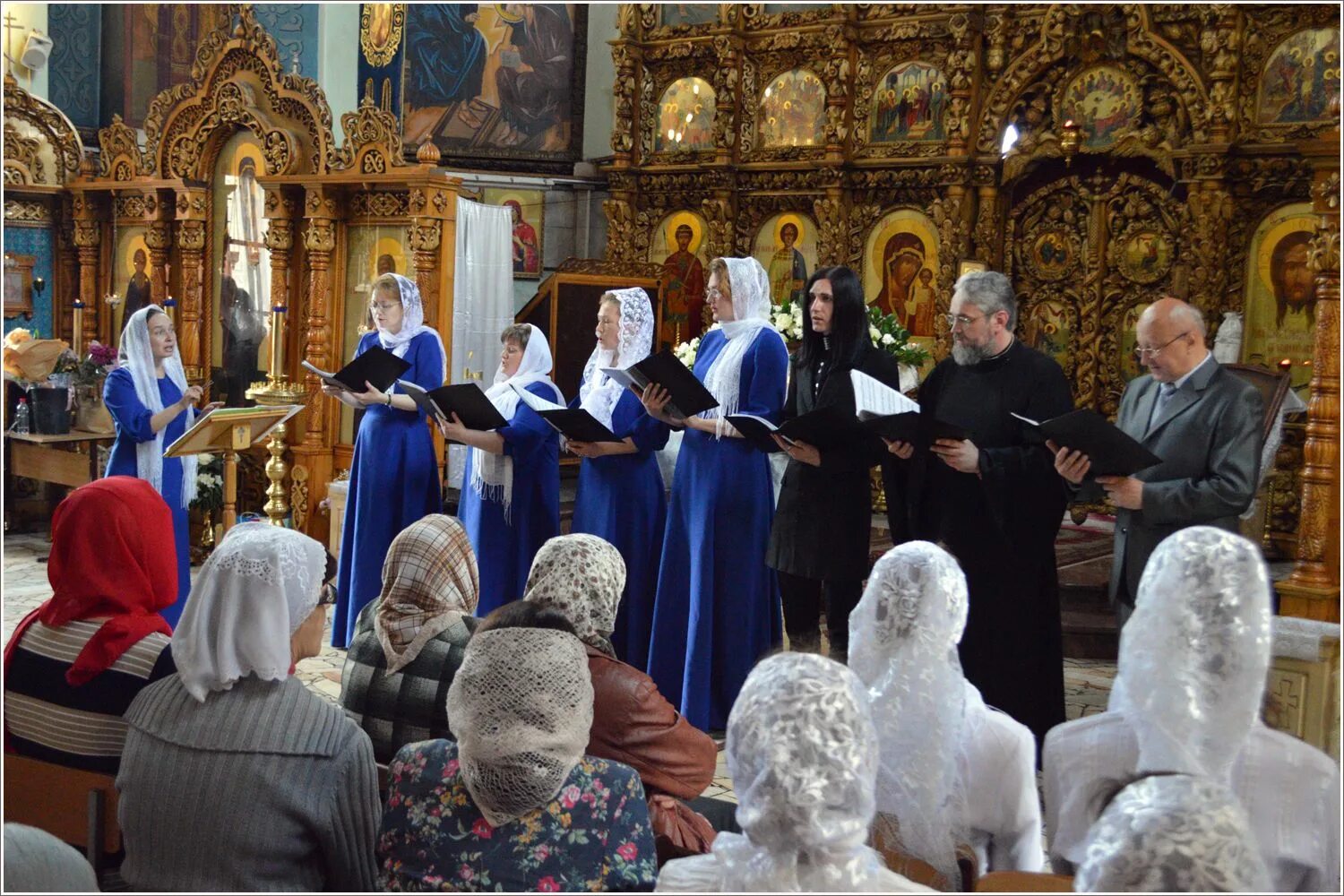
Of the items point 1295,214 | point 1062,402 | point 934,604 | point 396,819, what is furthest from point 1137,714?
point 1295,214

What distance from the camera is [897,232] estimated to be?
10867 mm

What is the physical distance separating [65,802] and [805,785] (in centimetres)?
188

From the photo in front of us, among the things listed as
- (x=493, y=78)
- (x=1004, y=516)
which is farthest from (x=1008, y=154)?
(x=1004, y=516)

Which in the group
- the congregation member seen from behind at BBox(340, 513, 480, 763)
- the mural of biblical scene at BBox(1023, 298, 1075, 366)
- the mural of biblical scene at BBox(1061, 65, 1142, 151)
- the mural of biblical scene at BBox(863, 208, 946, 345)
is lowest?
the congregation member seen from behind at BBox(340, 513, 480, 763)

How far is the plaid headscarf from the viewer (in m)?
3.13

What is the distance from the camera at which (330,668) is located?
20.5 feet

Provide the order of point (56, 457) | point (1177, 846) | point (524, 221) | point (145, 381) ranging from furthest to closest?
point (524, 221) → point (56, 457) → point (145, 381) → point (1177, 846)

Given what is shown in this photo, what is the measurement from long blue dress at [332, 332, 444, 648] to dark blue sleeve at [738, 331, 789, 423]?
1.89m

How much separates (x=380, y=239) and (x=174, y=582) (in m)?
4.90

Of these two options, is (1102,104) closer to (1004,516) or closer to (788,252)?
(788,252)

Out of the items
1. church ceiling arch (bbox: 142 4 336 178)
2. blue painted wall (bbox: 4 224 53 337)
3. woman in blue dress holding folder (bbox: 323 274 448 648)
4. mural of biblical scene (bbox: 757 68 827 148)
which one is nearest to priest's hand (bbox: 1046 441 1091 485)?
woman in blue dress holding folder (bbox: 323 274 448 648)

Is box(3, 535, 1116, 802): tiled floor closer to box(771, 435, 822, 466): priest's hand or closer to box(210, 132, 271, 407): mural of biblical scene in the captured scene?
box(771, 435, 822, 466): priest's hand

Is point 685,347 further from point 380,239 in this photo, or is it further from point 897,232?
point 897,232

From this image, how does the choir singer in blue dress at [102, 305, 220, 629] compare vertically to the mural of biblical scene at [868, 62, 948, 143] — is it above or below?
below
